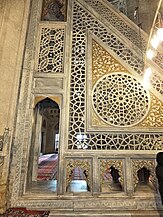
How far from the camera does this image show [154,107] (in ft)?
11.8

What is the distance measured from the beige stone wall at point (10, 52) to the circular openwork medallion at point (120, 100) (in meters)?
1.64

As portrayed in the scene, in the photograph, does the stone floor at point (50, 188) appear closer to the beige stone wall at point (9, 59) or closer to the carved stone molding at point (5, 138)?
the beige stone wall at point (9, 59)

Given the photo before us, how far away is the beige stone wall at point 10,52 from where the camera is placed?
3.27 meters

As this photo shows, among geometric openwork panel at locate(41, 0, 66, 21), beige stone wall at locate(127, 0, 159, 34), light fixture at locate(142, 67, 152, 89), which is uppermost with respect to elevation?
beige stone wall at locate(127, 0, 159, 34)

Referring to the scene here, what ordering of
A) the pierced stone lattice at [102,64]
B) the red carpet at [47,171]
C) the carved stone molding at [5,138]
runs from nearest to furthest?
the carved stone molding at [5,138] < the pierced stone lattice at [102,64] < the red carpet at [47,171]

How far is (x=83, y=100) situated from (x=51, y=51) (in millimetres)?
1393

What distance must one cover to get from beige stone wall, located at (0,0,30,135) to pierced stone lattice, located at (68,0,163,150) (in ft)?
3.73

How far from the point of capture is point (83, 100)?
12.0 ft

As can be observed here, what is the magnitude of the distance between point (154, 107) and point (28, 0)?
3.80 meters

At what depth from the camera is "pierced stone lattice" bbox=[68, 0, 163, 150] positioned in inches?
133

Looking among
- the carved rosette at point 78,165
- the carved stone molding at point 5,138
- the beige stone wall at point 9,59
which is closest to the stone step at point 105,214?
the carved rosette at point 78,165

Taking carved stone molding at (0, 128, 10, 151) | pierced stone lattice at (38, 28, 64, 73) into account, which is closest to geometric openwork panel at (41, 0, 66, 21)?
pierced stone lattice at (38, 28, 64, 73)

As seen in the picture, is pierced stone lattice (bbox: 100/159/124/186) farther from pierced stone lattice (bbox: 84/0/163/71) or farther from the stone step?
pierced stone lattice (bbox: 84/0/163/71)

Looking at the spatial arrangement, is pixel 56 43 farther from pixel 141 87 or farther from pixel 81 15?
pixel 141 87
